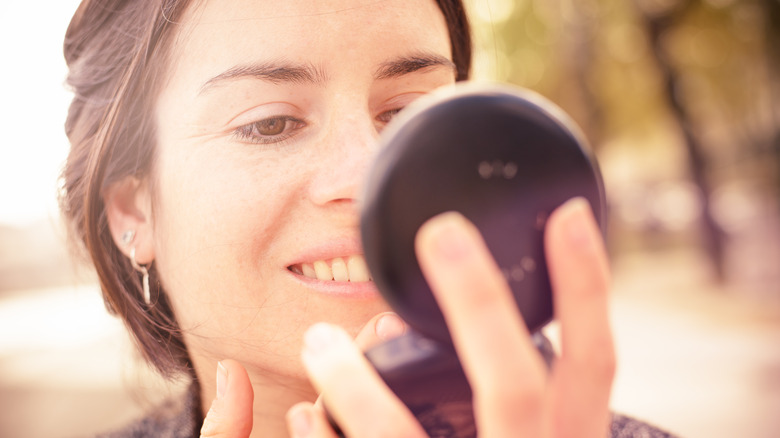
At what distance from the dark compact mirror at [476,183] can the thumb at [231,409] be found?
47 cm

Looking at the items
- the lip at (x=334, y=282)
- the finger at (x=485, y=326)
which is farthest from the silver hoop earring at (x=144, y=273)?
the finger at (x=485, y=326)

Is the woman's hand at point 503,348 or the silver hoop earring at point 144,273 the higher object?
the woman's hand at point 503,348

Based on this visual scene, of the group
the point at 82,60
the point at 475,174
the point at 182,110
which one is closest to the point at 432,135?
the point at 475,174

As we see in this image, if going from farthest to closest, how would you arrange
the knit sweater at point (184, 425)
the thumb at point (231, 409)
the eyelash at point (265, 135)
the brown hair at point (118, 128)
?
the knit sweater at point (184, 425) < the brown hair at point (118, 128) < the eyelash at point (265, 135) < the thumb at point (231, 409)

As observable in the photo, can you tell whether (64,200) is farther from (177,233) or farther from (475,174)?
(475,174)

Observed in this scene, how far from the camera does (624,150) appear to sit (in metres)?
15.3

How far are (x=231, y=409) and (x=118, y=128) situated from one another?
0.59 meters

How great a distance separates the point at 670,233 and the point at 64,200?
1245cm

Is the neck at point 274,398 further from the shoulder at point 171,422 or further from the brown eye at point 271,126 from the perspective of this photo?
the brown eye at point 271,126

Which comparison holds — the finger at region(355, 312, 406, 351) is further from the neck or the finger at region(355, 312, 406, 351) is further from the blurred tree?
the blurred tree

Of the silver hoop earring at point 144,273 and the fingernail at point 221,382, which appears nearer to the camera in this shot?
the fingernail at point 221,382

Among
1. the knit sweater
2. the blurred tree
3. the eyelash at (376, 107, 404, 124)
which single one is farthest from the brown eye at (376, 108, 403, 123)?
the blurred tree

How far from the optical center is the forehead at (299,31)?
3.34 ft

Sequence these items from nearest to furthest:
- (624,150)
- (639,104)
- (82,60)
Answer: (82,60)
(639,104)
(624,150)
